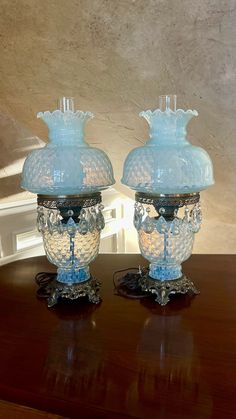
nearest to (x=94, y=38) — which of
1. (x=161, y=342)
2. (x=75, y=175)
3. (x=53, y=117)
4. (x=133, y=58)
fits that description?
(x=133, y=58)

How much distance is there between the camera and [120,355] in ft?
1.85

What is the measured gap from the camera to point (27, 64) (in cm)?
Result: 125

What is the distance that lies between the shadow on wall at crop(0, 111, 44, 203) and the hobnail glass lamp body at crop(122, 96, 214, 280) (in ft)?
2.59

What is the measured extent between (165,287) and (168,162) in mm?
280

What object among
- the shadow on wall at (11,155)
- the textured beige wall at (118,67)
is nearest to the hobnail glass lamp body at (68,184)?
the textured beige wall at (118,67)

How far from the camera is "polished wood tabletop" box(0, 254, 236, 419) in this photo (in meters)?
0.46

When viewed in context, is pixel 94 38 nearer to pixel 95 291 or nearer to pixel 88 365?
pixel 95 291

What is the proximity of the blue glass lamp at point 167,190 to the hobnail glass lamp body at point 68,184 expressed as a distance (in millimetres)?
84

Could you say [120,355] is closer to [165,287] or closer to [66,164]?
[165,287]

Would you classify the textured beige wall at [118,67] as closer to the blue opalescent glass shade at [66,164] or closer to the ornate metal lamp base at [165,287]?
the blue opalescent glass shade at [66,164]

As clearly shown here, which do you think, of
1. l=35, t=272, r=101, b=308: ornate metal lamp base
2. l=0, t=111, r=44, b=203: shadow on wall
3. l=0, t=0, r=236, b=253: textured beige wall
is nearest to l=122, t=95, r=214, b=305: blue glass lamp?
l=35, t=272, r=101, b=308: ornate metal lamp base

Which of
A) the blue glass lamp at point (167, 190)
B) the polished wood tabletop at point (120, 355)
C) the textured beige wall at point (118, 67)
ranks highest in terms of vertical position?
the textured beige wall at point (118, 67)

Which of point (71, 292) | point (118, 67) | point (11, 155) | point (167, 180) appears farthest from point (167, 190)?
point (11, 155)

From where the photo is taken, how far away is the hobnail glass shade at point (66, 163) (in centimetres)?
68
